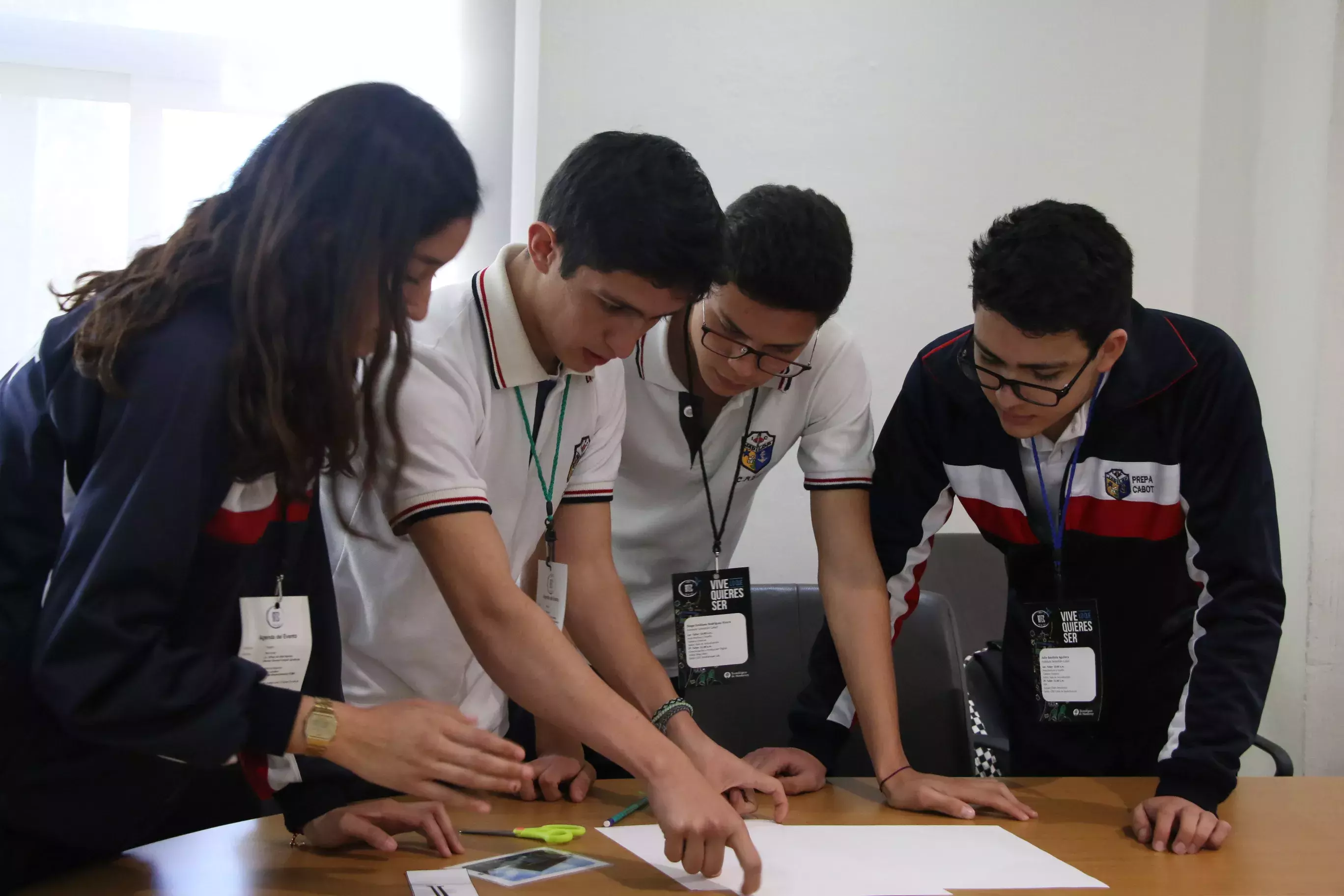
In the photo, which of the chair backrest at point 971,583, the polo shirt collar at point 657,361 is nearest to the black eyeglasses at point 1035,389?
the polo shirt collar at point 657,361

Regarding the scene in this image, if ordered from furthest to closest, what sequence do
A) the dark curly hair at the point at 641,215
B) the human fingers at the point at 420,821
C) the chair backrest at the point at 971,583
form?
the chair backrest at the point at 971,583 → the dark curly hair at the point at 641,215 → the human fingers at the point at 420,821

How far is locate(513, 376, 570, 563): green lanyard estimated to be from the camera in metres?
1.53

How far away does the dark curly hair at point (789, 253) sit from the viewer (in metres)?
1.57

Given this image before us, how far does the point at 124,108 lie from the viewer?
2.68 metres

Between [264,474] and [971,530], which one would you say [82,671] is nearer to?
[264,474]

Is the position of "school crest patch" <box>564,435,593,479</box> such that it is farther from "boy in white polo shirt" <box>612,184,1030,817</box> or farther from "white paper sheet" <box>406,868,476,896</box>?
"white paper sheet" <box>406,868,476,896</box>

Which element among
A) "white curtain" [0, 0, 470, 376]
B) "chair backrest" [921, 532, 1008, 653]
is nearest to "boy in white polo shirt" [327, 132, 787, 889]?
"chair backrest" [921, 532, 1008, 653]

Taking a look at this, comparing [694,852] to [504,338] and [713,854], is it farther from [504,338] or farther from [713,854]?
[504,338]

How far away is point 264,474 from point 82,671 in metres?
0.22

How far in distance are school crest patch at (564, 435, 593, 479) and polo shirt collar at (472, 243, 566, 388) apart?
0.15 meters

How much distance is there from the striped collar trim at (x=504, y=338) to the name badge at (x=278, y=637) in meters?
0.45

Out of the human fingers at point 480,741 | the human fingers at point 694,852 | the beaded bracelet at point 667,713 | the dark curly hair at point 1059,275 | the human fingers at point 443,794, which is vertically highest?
the dark curly hair at point 1059,275

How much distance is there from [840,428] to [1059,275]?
43 centimetres

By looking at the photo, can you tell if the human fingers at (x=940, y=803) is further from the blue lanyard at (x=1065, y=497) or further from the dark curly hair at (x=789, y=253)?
the dark curly hair at (x=789, y=253)
